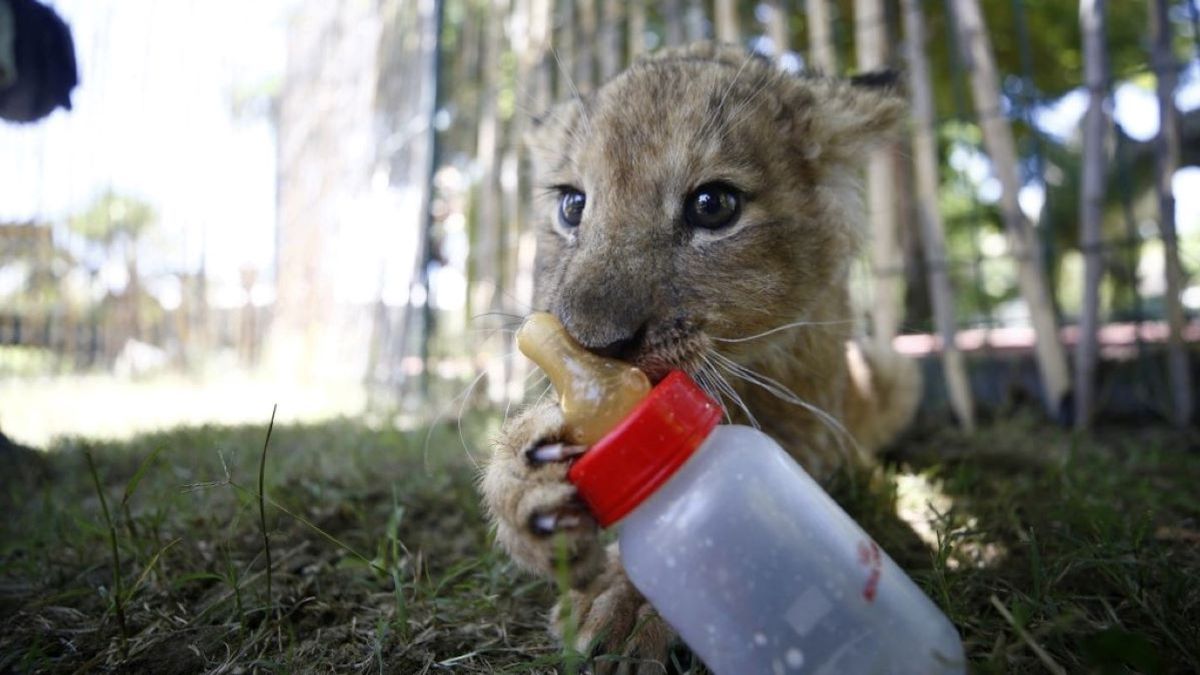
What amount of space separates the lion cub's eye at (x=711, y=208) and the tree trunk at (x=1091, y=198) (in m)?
3.06

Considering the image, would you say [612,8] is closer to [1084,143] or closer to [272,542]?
[1084,143]

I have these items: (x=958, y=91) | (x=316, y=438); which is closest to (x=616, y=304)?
(x=316, y=438)

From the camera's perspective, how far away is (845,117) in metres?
2.45

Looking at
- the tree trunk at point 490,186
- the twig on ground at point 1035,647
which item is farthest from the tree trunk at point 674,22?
the twig on ground at point 1035,647

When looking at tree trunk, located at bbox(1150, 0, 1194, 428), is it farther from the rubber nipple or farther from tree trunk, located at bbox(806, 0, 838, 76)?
the rubber nipple

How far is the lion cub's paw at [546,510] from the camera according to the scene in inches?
52.2

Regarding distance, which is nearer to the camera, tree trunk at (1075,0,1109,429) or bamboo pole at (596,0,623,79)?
tree trunk at (1075,0,1109,429)

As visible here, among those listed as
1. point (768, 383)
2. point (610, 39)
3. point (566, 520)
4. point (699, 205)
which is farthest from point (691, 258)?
point (610, 39)

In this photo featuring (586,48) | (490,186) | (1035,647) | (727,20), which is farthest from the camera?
(490,186)

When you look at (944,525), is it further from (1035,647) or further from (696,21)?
(696,21)

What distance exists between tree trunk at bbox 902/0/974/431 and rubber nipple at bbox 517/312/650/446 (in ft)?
11.3

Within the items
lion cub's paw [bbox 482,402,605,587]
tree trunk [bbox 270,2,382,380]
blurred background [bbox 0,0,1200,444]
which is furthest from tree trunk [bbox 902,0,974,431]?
tree trunk [bbox 270,2,382,380]

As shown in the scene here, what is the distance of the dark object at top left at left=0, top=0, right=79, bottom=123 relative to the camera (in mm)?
2252

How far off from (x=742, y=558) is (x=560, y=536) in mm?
334
